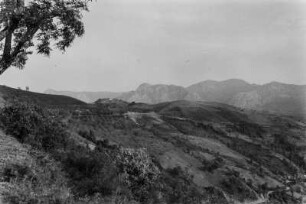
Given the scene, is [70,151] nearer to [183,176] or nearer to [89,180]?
[89,180]

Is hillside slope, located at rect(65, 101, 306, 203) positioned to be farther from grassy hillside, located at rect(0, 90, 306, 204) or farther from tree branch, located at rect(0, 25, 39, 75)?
tree branch, located at rect(0, 25, 39, 75)

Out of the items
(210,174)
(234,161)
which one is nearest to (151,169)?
(210,174)

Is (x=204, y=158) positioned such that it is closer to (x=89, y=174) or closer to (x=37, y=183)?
(x=89, y=174)

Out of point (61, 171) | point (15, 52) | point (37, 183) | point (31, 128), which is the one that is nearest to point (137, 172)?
point (31, 128)

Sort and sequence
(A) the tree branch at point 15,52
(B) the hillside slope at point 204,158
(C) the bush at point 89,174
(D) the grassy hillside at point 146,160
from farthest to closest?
(B) the hillside slope at point 204,158, (D) the grassy hillside at point 146,160, (C) the bush at point 89,174, (A) the tree branch at point 15,52

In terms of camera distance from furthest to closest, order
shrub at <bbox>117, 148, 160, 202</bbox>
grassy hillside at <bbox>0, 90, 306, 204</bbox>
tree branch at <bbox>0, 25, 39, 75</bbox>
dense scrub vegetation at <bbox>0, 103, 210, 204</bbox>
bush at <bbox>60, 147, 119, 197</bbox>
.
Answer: shrub at <bbox>117, 148, 160, 202</bbox>
grassy hillside at <bbox>0, 90, 306, 204</bbox>
bush at <bbox>60, 147, 119, 197</bbox>
tree branch at <bbox>0, 25, 39, 75</bbox>
dense scrub vegetation at <bbox>0, 103, 210, 204</bbox>

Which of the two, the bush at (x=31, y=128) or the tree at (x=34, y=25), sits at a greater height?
the tree at (x=34, y=25)

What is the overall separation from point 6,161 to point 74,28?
24.4 ft

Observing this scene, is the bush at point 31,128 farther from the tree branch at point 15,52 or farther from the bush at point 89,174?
the tree branch at point 15,52

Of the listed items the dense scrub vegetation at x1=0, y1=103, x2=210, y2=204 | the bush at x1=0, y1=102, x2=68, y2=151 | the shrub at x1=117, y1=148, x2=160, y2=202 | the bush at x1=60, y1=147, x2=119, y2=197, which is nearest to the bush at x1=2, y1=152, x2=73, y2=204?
the dense scrub vegetation at x1=0, y1=103, x2=210, y2=204

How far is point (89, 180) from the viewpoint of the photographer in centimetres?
1848

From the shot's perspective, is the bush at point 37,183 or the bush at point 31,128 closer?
the bush at point 37,183

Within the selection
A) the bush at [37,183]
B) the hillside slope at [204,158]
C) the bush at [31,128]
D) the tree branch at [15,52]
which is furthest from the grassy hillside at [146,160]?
the tree branch at [15,52]

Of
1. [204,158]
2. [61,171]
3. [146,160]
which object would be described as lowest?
[204,158]
